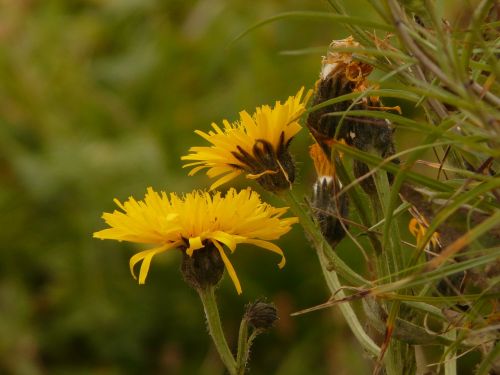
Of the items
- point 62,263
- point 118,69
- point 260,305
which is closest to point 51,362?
point 62,263

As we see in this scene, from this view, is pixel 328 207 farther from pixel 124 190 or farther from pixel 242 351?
pixel 124 190

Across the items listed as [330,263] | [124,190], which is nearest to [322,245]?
[330,263]

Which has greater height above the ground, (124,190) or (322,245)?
(124,190)

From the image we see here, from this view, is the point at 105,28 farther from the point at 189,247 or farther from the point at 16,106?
the point at 189,247

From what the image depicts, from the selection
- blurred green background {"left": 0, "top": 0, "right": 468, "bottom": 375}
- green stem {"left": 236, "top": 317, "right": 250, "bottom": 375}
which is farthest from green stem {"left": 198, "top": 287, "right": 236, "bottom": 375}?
blurred green background {"left": 0, "top": 0, "right": 468, "bottom": 375}

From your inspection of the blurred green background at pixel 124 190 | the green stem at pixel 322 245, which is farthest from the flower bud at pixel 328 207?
the blurred green background at pixel 124 190

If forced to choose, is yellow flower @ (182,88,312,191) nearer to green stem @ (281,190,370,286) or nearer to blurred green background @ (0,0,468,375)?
green stem @ (281,190,370,286)
